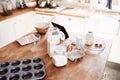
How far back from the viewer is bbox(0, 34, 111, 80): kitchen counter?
1159 mm

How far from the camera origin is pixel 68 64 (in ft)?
4.28

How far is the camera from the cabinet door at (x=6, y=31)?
2783mm

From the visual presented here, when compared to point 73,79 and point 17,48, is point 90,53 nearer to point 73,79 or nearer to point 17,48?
point 73,79

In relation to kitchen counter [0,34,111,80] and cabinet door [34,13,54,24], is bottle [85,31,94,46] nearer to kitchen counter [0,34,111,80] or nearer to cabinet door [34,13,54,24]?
kitchen counter [0,34,111,80]

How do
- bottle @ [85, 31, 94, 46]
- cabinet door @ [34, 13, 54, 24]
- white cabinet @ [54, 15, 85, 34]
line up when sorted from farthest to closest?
cabinet door @ [34, 13, 54, 24] < white cabinet @ [54, 15, 85, 34] < bottle @ [85, 31, 94, 46]

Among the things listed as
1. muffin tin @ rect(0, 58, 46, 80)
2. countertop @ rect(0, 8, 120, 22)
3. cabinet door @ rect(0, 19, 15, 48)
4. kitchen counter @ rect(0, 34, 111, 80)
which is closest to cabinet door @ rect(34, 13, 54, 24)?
countertop @ rect(0, 8, 120, 22)

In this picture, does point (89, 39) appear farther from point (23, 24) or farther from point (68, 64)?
point (23, 24)

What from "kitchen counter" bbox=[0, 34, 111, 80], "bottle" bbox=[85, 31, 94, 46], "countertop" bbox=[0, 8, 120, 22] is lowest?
"kitchen counter" bbox=[0, 34, 111, 80]

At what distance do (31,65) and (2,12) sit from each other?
2253mm

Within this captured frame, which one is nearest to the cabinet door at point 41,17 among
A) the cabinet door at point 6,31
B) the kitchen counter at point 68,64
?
the cabinet door at point 6,31

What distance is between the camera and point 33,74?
112 cm

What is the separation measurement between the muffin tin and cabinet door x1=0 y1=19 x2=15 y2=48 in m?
1.66

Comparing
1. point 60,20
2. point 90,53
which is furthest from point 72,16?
point 90,53

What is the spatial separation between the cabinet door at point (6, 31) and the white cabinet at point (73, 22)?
94 cm
